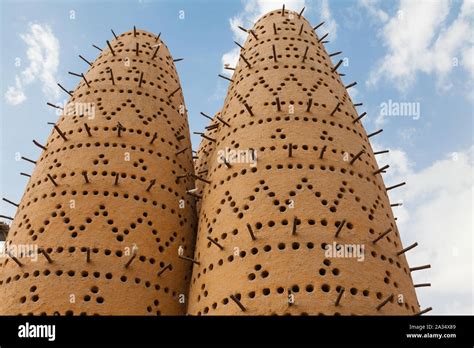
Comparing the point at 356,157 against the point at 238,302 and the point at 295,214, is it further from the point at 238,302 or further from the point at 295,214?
the point at 238,302

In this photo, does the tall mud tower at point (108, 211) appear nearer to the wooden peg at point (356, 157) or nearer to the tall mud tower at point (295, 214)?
the tall mud tower at point (295, 214)

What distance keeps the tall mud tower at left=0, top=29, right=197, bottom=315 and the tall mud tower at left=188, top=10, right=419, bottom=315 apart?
129 cm

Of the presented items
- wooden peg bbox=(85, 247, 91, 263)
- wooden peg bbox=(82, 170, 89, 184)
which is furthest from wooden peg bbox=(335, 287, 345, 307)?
wooden peg bbox=(82, 170, 89, 184)

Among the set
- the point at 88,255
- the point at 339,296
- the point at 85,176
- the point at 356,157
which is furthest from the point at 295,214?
the point at 85,176

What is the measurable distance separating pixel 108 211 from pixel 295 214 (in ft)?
17.4

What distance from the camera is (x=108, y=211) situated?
12.7m

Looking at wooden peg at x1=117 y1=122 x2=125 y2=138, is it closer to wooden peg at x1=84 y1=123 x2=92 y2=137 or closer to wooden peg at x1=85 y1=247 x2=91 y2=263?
wooden peg at x1=84 y1=123 x2=92 y2=137

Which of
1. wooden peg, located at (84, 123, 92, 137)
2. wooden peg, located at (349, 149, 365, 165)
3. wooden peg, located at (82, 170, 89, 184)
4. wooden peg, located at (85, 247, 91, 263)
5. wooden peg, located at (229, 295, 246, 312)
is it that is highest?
wooden peg, located at (84, 123, 92, 137)

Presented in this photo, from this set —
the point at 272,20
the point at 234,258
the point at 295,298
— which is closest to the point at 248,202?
the point at 234,258

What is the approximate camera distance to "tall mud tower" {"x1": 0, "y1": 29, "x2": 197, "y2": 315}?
11328 mm

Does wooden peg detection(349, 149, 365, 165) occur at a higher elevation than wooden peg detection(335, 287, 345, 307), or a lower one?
higher
